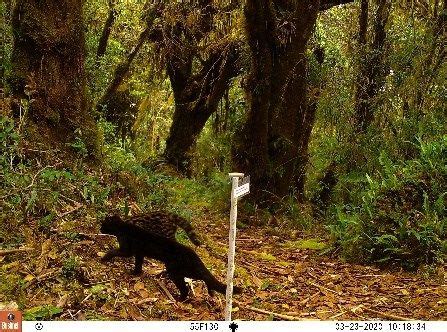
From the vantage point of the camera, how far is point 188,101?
518 inches

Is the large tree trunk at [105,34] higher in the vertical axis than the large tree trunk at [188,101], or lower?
higher

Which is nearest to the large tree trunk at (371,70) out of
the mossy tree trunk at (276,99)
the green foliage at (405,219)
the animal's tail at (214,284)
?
the mossy tree trunk at (276,99)

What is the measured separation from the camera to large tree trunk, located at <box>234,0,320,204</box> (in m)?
7.66

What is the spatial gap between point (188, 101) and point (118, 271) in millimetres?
8736

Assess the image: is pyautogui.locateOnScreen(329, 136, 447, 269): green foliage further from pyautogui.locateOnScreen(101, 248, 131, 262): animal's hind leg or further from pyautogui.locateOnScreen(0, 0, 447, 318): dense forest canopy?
pyautogui.locateOnScreen(101, 248, 131, 262): animal's hind leg

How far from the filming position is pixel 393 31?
9523 millimetres

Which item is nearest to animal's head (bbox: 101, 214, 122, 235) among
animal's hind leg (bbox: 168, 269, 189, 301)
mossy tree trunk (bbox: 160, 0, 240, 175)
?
animal's hind leg (bbox: 168, 269, 189, 301)

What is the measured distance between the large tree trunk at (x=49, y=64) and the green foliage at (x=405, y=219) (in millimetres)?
3389

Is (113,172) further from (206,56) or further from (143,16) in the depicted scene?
(206,56)

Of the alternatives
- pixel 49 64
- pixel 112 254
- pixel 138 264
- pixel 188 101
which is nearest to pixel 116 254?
pixel 112 254

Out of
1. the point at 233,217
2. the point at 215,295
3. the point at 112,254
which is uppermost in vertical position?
the point at 233,217

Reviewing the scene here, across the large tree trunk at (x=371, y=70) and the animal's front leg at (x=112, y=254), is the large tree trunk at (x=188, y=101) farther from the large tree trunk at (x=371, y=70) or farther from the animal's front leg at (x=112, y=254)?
the animal's front leg at (x=112, y=254)

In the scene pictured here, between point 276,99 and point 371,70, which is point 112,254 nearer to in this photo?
point 276,99

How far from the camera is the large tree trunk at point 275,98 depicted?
7659 mm
